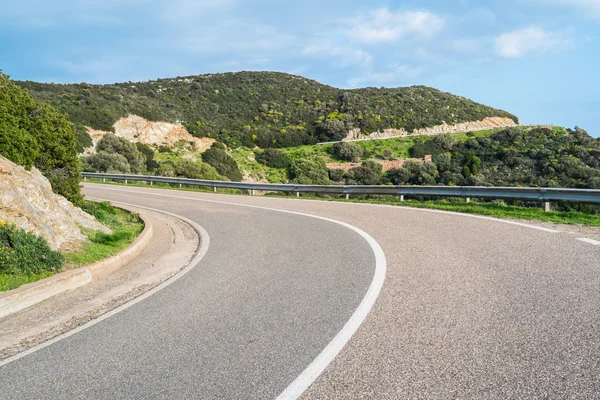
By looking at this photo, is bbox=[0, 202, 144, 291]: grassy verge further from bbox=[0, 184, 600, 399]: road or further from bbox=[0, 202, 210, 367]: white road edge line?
bbox=[0, 184, 600, 399]: road

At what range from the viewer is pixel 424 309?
4.80 meters

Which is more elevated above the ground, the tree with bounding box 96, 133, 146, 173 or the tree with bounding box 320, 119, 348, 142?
the tree with bounding box 320, 119, 348, 142

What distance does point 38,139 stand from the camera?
11508 millimetres

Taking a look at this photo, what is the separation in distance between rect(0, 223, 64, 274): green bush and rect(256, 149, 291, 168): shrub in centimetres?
4325

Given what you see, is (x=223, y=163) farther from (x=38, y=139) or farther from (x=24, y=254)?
(x=24, y=254)

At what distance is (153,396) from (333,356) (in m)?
1.40

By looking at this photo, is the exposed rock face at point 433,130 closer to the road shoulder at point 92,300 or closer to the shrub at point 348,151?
the shrub at point 348,151

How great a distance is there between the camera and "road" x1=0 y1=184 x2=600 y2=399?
3.31 m

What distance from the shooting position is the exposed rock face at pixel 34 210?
313 inches

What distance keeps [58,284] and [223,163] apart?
3984cm

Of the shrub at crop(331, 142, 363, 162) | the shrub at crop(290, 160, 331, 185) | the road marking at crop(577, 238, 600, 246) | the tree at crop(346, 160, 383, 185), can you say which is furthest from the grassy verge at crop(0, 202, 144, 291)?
the shrub at crop(331, 142, 363, 162)

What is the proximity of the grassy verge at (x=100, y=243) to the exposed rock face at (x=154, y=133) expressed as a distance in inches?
1515

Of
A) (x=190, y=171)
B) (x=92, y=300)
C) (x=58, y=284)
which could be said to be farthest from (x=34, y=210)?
(x=190, y=171)

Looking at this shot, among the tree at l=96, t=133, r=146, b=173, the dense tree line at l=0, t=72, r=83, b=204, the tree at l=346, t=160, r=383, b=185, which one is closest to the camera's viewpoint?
the dense tree line at l=0, t=72, r=83, b=204
